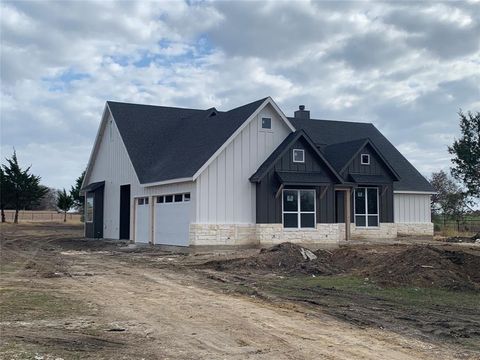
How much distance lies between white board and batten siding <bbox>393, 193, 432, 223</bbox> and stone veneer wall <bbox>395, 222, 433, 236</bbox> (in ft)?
0.75

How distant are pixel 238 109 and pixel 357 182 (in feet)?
22.4

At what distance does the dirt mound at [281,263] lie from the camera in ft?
54.0

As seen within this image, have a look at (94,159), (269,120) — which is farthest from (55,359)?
(94,159)

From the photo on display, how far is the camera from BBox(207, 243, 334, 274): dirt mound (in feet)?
54.0

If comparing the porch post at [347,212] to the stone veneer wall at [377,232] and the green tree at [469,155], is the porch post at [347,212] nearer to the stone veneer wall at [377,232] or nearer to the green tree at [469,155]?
the stone veneer wall at [377,232]

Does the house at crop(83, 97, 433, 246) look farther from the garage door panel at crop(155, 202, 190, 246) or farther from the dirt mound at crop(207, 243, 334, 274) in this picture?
the dirt mound at crop(207, 243, 334, 274)

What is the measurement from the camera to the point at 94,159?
3650 centimetres

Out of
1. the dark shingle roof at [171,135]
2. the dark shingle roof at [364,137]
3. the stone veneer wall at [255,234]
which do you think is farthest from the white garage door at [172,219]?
the dark shingle roof at [364,137]

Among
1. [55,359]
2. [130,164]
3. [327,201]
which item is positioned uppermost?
[130,164]

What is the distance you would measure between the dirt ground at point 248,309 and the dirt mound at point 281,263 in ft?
0.12

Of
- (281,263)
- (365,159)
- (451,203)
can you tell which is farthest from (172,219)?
(451,203)

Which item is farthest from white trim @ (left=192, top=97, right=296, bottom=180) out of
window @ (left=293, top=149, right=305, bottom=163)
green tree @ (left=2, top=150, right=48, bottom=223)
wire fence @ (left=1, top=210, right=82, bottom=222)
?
wire fence @ (left=1, top=210, right=82, bottom=222)

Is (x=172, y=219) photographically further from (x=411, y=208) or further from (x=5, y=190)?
(x=5, y=190)

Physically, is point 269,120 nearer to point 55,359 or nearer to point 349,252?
point 349,252
